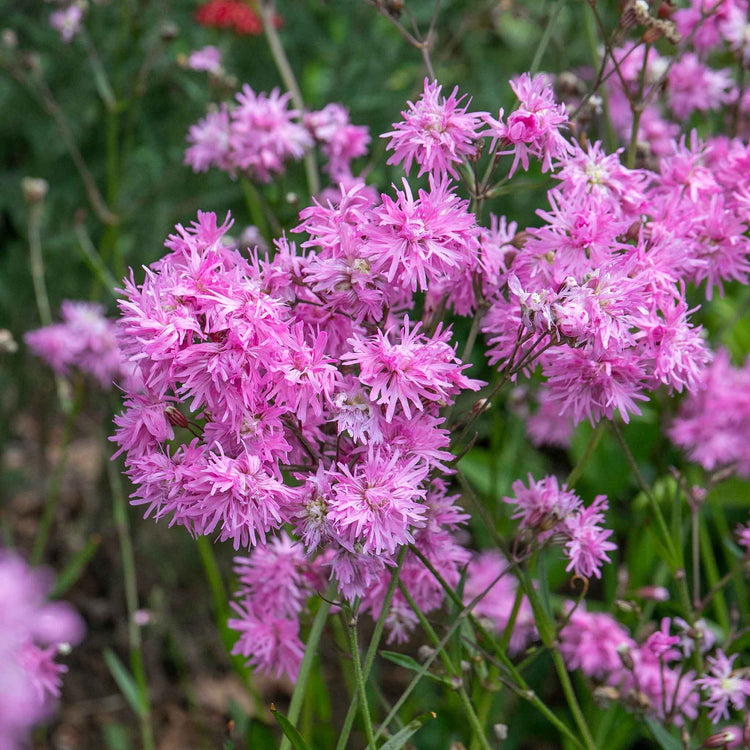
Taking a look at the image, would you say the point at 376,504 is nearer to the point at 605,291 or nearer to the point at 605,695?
the point at 605,291

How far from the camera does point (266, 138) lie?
178 cm

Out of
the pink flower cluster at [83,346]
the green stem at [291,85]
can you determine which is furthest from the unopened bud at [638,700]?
the pink flower cluster at [83,346]

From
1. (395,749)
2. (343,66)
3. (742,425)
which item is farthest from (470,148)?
(343,66)

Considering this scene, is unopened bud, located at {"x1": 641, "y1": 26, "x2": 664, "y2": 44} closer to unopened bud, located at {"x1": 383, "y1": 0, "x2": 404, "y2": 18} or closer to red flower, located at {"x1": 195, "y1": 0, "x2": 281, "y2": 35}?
unopened bud, located at {"x1": 383, "y1": 0, "x2": 404, "y2": 18}

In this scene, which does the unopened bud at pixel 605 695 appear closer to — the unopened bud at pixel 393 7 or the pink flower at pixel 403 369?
the pink flower at pixel 403 369

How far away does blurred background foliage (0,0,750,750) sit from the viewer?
2279 mm

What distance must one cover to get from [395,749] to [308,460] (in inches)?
15.3

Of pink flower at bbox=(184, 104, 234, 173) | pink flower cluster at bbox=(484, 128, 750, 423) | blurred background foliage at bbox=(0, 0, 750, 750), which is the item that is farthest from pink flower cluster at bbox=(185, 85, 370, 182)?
pink flower cluster at bbox=(484, 128, 750, 423)

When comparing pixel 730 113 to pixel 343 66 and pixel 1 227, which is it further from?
pixel 1 227

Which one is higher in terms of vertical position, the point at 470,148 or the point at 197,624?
the point at 470,148

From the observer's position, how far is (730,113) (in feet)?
6.72

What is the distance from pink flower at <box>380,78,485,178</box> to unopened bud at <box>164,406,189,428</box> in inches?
16.5

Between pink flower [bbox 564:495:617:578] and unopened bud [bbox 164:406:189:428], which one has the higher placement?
unopened bud [bbox 164:406:189:428]

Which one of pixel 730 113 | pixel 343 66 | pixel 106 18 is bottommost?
pixel 730 113
